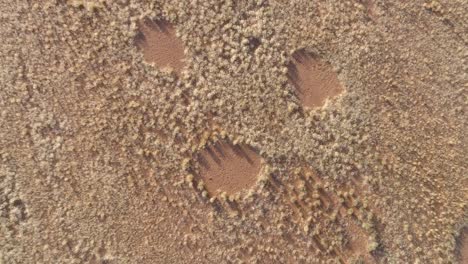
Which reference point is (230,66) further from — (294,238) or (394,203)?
(394,203)

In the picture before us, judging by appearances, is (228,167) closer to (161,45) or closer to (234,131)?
(234,131)

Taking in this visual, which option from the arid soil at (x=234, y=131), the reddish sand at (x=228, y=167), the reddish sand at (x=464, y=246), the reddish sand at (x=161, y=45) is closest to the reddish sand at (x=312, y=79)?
the arid soil at (x=234, y=131)

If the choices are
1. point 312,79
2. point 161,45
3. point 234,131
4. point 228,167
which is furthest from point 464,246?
point 161,45

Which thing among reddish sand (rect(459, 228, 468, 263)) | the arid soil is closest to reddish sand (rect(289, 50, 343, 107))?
the arid soil

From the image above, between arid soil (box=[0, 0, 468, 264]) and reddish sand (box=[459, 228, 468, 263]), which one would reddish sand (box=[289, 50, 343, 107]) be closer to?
arid soil (box=[0, 0, 468, 264])

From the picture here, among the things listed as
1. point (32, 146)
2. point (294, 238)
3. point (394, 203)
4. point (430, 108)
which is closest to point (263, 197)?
point (294, 238)

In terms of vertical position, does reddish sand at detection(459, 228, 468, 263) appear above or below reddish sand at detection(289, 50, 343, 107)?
below
